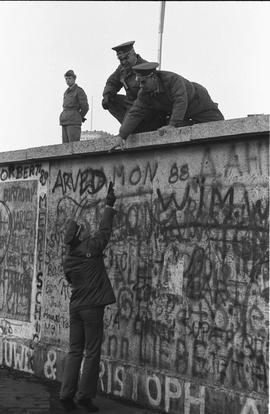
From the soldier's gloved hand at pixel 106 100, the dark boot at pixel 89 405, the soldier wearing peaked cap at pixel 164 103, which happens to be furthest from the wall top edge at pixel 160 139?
the dark boot at pixel 89 405

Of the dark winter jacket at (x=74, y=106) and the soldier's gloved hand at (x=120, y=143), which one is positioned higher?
the dark winter jacket at (x=74, y=106)

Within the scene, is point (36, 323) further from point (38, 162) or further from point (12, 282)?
point (38, 162)

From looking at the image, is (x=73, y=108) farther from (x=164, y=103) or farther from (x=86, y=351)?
(x=86, y=351)

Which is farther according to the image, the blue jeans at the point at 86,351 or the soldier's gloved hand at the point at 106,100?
the soldier's gloved hand at the point at 106,100

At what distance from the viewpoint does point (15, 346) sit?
28.3ft

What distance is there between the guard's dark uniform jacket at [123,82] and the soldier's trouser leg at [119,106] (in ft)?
0.35

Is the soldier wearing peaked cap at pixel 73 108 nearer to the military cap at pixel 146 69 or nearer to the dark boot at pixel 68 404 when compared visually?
the military cap at pixel 146 69

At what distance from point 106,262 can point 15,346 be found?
228cm

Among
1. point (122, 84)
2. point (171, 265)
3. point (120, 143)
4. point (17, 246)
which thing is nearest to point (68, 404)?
point (171, 265)

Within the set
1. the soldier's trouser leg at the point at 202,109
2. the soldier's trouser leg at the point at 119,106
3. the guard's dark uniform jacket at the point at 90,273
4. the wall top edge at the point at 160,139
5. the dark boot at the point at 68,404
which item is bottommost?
the dark boot at the point at 68,404

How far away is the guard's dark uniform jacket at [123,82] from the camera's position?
7344 millimetres

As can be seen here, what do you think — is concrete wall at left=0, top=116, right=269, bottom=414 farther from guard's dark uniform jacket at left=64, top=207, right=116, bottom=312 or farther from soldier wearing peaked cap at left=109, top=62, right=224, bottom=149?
Result: guard's dark uniform jacket at left=64, top=207, right=116, bottom=312

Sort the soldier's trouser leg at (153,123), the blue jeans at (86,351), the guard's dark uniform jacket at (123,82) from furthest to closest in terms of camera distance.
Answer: the guard's dark uniform jacket at (123,82)
the soldier's trouser leg at (153,123)
the blue jeans at (86,351)

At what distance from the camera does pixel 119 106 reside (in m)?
7.86
